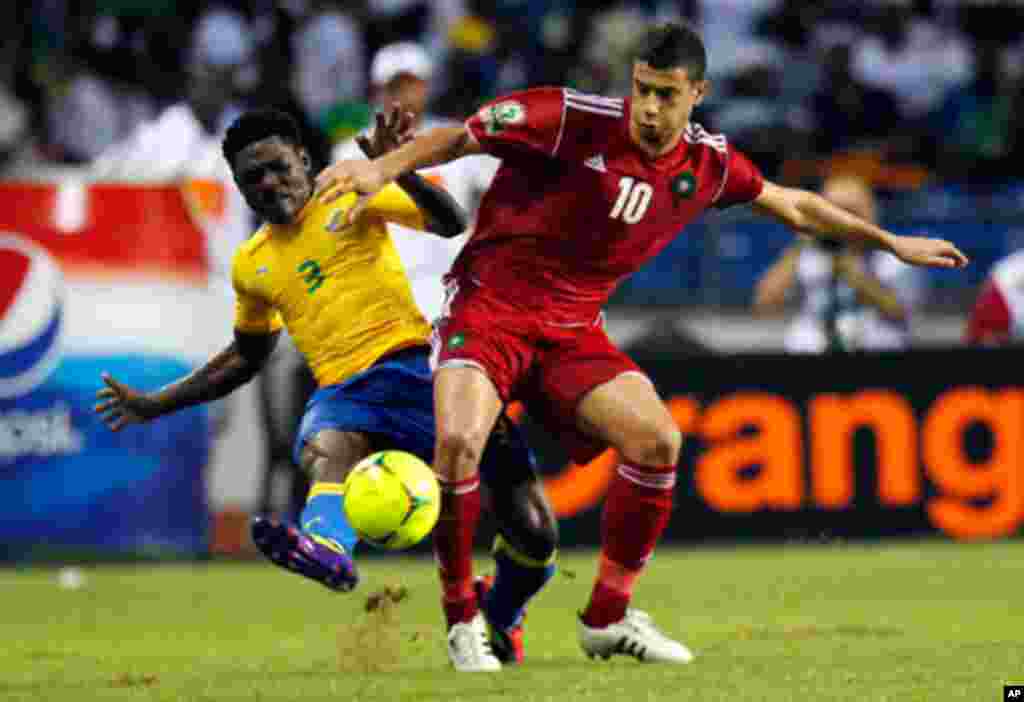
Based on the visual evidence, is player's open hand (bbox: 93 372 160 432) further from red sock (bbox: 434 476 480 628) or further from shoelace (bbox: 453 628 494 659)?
shoelace (bbox: 453 628 494 659)

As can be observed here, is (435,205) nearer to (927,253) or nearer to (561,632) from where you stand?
(927,253)

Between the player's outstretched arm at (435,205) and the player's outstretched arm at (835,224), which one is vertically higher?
the player's outstretched arm at (835,224)

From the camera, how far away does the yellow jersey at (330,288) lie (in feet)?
27.4

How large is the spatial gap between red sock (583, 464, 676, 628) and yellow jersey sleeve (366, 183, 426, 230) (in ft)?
4.05

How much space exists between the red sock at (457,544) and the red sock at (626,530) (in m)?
0.47

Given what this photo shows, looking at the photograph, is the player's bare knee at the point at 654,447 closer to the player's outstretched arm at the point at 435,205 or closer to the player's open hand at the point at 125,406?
the player's outstretched arm at the point at 435,205

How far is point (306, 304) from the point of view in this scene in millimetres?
8367

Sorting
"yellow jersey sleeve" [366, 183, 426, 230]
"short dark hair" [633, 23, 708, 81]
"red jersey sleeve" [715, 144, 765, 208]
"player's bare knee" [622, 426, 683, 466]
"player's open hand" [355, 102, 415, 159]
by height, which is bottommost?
"player's bare knee" [622, 426, 683, 466]

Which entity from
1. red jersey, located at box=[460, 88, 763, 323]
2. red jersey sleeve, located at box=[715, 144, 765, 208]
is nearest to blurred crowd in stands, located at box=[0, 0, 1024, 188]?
red jersey sleeve, located at box=[715, 144, 765, 208]

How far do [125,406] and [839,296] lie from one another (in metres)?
7.33

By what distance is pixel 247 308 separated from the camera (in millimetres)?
8453

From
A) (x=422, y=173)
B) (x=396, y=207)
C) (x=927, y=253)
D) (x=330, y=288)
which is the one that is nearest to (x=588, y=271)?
(x=396, y=207)

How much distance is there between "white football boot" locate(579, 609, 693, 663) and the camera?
7.87 m

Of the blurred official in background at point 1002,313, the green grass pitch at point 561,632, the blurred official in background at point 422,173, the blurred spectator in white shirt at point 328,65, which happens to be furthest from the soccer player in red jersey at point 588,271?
the blurred spectator in white shirt at point 328,65
